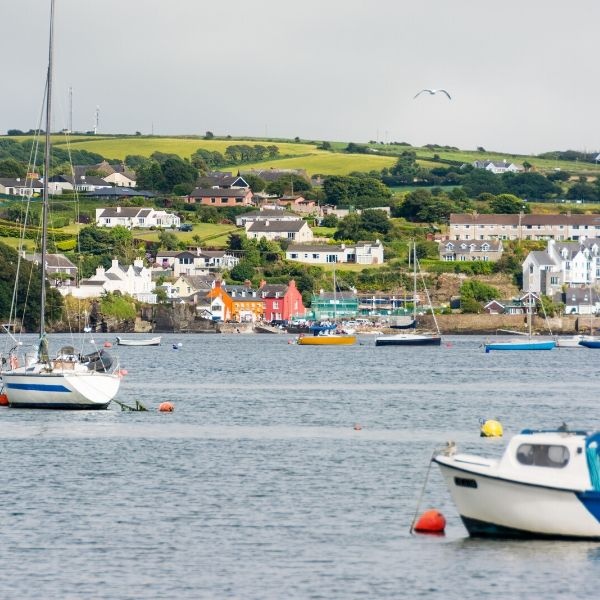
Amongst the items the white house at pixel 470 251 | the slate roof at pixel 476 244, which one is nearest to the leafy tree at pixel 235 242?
the white house at pixel 470 251

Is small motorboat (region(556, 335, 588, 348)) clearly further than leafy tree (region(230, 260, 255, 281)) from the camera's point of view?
No

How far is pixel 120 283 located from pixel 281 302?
18272 millimetres

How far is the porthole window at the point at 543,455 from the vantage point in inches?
1138

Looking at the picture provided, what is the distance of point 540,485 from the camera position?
28.5m

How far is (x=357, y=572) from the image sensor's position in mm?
28047

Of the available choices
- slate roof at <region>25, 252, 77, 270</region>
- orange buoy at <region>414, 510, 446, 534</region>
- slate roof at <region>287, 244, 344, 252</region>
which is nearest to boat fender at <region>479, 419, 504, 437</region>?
orange buoy at <region>414, 510, 446, 534</region>

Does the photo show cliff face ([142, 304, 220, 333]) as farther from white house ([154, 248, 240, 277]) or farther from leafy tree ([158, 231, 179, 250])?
leafy tree ([158, 231, 179, 250])

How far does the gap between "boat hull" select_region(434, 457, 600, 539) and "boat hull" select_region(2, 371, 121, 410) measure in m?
26.2

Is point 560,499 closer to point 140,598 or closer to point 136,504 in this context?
point 140,598

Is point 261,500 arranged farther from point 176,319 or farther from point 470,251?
point 470,251

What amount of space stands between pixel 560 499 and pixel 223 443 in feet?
67.4

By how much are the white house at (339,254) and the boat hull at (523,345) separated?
168ft

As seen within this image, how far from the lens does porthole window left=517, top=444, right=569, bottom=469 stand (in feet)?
94.8

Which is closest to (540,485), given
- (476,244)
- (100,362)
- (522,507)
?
(522,507)
